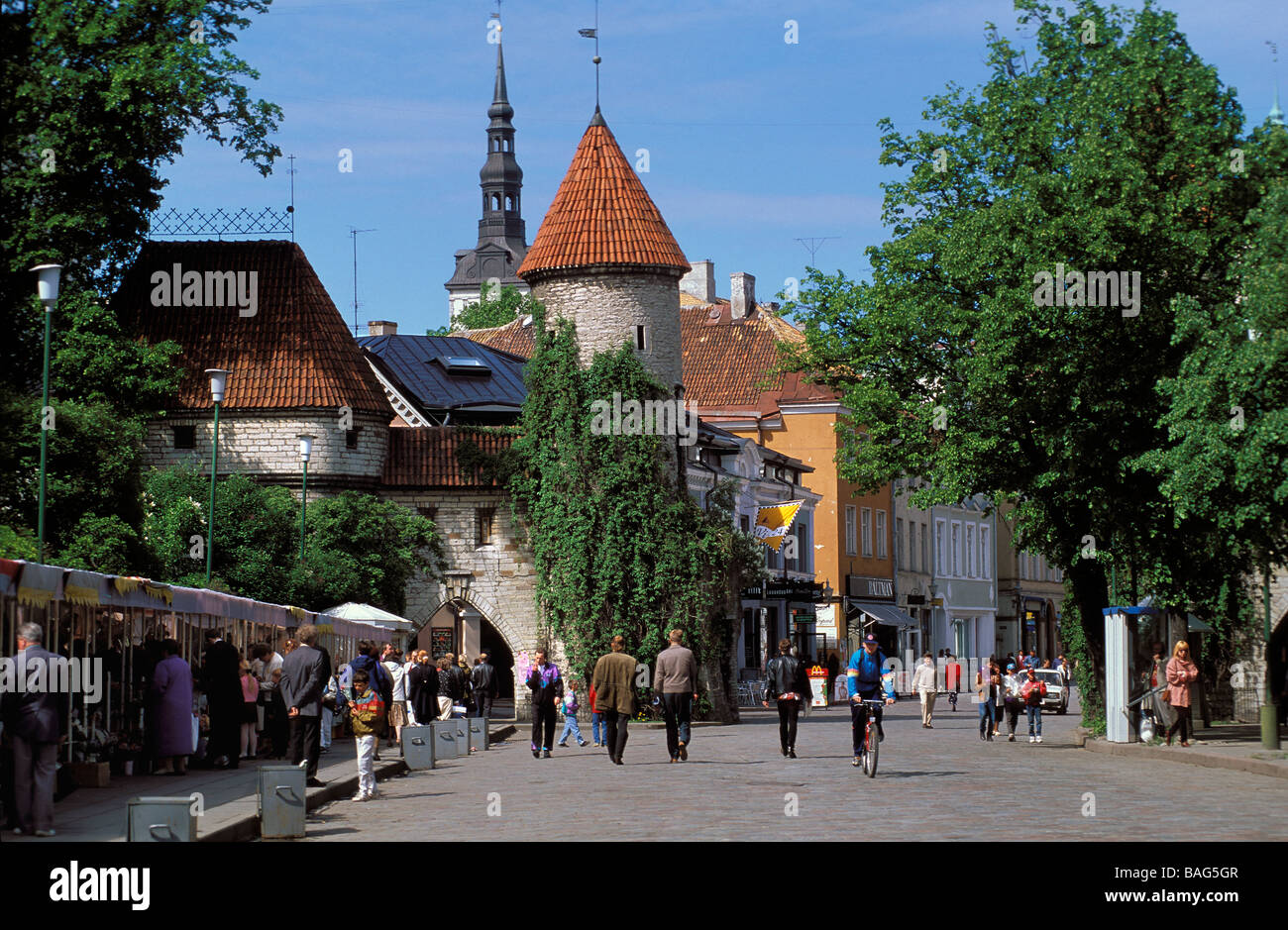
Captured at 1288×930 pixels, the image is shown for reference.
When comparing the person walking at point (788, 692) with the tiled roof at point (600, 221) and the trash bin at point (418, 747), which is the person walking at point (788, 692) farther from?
the tiled roof at point (600, 221)

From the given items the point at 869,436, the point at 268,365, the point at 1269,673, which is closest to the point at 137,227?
the point at 268,365

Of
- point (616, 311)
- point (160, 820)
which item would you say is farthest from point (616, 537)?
point (160, 820)

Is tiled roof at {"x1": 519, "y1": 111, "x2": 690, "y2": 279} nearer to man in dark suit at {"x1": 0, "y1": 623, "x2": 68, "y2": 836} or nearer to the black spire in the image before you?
man in dark suit at {"x1": 0, "y1": 623, "x2": 68, "y2": 836}

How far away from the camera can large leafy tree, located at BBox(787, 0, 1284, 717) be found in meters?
30.9

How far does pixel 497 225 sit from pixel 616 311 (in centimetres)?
12133

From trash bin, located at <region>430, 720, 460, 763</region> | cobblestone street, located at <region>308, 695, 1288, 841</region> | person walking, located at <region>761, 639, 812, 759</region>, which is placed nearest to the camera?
cobblestone street, located at <region>308, 695, 1288, 841</region>

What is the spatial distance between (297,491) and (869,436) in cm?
1608

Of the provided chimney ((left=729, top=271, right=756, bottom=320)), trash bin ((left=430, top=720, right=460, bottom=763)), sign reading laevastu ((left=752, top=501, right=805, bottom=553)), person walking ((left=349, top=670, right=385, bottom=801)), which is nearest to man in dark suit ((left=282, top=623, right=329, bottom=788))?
person walking ((left=349, top=670, right=385, bottom=801))

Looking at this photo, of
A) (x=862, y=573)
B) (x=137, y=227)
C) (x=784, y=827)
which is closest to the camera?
(x=784, y=827)

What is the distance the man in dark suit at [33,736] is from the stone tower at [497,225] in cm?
14594

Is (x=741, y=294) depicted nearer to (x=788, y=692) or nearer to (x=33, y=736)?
(x=788, y=692)

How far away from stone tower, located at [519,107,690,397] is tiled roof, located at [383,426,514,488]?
4.17 metres
